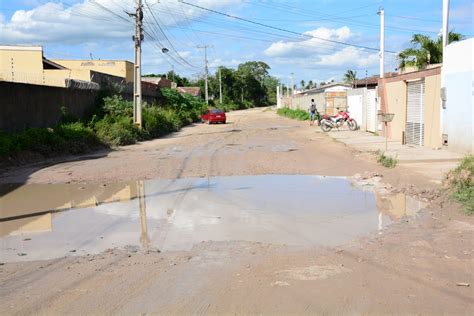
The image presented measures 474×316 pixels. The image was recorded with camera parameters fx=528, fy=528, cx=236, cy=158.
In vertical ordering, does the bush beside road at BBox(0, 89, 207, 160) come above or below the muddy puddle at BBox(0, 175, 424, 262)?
above

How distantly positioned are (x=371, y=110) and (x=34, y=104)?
59.8ft

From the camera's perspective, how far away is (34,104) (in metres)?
20.9

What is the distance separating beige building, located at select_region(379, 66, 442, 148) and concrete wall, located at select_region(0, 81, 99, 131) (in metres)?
13.6

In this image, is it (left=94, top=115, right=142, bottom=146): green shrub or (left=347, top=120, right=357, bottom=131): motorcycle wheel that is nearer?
(left=94, top=115, right=142, bottom=146): green shrub

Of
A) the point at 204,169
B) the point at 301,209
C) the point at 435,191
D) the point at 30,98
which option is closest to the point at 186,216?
the point at 301,209

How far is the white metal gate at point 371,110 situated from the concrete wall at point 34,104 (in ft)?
51.0

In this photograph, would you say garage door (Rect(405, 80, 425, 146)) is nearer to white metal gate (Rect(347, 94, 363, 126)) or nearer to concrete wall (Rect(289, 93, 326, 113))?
white metal gate (Rect(347, 94, 363, 126))

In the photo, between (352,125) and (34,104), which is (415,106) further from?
(34,104)

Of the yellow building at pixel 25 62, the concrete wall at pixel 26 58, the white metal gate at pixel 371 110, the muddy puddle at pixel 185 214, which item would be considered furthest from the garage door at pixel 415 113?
the concrete wall at pixel 26 58

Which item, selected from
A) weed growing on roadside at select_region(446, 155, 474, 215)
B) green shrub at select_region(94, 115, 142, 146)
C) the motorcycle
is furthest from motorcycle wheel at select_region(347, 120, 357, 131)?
weed growing on roadside at select_region(446, 155, 474, 215)

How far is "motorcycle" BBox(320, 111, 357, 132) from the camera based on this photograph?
107ft

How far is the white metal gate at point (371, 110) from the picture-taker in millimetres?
29228

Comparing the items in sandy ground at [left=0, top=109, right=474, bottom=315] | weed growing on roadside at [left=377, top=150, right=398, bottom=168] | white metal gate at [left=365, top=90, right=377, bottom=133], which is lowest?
sandy ground at [left=0, top=109, right=474, bottom=315]

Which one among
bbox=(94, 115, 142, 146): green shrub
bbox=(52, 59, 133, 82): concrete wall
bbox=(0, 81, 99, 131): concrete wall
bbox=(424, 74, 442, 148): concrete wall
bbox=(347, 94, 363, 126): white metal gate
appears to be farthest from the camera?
bbox=(52, 59, 133, 82): concrete wall
